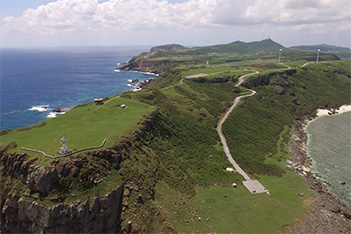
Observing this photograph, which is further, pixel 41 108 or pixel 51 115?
pixel 41 108

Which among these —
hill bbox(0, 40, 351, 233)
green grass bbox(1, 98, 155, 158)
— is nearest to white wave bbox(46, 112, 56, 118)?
green grass bbox(1, 98, 155, 158)

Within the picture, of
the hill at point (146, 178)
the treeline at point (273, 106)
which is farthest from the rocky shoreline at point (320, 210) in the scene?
the treeline at point (273, 106)

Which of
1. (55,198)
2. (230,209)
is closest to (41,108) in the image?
(55,198)

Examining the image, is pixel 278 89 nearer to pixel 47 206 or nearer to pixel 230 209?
pixel 230 209

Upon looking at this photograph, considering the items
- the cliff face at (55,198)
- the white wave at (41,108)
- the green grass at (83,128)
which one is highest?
the green grass at (83,128)

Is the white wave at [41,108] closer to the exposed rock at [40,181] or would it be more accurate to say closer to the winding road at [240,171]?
the exposed rock at [40,181]

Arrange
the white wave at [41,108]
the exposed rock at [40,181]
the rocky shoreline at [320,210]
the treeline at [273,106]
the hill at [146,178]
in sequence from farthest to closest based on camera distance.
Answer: the white wave at [41,108]
the treeline at [273,106]
the rocky shoreline at [320,210]
the hill at [146,178]
the exposed rock at [40,181]

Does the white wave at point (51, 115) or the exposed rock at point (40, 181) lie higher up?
the exposed rock at point (40, 181)
